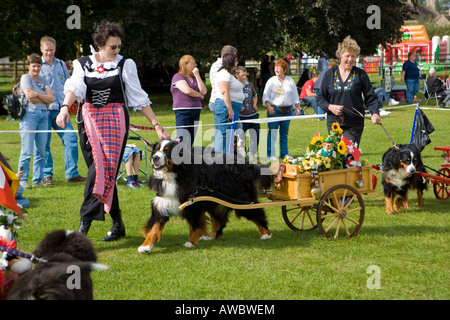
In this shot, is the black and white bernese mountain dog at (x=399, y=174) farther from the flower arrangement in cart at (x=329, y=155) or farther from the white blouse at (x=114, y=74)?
the white blouse at (x=114, y=74)

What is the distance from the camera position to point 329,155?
6195 millimetres

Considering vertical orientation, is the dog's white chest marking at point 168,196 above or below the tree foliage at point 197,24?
below

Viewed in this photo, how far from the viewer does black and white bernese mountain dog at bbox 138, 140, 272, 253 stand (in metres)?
5.42

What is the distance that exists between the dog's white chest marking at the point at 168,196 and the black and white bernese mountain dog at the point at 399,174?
3.12 m

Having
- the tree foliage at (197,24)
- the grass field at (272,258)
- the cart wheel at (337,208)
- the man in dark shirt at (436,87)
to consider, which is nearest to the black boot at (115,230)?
the grass field at (272,258)

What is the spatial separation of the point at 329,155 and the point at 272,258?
1.46 m

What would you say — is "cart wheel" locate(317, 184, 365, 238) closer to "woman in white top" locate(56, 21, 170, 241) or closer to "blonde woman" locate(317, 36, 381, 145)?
"blonde woman" locate(317, 36, 381, 145)

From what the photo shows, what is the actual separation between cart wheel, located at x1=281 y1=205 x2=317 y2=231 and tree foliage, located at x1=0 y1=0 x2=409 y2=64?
53.1 feet

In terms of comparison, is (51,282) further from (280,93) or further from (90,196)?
(280,93)

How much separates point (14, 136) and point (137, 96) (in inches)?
444

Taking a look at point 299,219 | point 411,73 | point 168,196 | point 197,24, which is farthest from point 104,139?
point 411,73

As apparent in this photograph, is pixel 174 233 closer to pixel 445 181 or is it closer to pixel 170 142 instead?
pixel 170 142

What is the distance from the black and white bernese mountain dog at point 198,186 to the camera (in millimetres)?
5418
